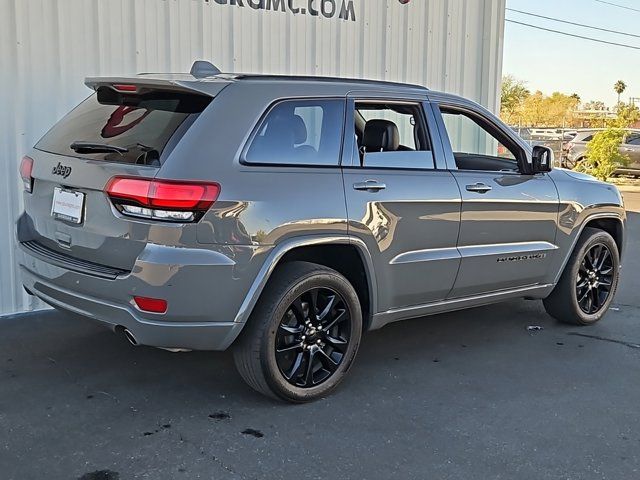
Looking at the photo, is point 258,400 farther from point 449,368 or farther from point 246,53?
point 246,53

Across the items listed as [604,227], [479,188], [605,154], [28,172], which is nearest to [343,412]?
[479,188]

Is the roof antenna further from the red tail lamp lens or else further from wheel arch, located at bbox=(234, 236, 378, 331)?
wheel arch, located at bbox=(234, 236, 378, 331)

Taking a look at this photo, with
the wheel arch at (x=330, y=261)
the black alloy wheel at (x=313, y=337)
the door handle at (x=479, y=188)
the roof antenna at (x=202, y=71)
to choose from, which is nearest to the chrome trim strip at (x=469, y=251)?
the wheel arch at (x=330, y=261)

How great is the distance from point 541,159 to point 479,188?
703 mm

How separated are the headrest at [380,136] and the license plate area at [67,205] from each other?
176 centimetres

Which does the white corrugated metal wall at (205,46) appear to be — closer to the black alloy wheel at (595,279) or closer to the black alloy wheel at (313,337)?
the black alloy wheel at (313,337)

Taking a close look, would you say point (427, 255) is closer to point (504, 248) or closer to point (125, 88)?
point (504, 248)

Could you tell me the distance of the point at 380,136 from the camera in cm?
466

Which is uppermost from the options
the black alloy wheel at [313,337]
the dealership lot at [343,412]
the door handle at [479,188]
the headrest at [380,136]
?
the headrest at [380,136]

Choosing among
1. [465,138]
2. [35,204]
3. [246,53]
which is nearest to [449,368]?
[35,204]

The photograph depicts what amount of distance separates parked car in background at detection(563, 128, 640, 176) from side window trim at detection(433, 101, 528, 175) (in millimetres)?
18231

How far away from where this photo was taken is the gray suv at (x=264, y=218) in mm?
3689

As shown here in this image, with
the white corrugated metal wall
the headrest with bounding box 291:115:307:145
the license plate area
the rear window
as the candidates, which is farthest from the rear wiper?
the white corrugated metal wall

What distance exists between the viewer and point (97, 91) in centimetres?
438
